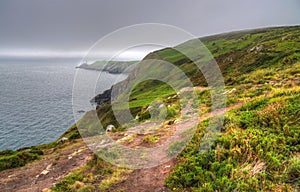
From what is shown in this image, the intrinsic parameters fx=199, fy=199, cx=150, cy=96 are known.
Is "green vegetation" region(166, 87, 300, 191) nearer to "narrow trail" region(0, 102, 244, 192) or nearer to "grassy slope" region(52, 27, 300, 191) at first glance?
"grassy slope" region(52, 27, 300, 191)

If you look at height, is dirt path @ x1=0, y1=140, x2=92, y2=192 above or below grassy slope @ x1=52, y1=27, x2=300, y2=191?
below

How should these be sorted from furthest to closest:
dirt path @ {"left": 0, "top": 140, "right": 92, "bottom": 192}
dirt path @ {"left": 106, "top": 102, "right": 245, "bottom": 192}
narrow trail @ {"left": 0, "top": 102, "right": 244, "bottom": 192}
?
dirt path @ {"left": 0, "top": 140, "right": 92, "bottom": 192}
narrow trail @ {"left": 0, "top": 102, "right": 244, "bottom": 192}
dirt path @ {"left": 106, "top": 102, "right": 245, "bottom": 192}

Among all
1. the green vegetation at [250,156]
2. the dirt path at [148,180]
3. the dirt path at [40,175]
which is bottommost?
the dirt path at [40,175]

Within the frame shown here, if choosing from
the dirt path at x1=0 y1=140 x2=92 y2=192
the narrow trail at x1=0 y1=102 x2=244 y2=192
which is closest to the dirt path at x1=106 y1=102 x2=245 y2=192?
the narrow trail at x1=0 y1=102 x2=244 y2=192

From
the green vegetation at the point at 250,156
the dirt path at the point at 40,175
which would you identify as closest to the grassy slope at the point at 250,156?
the green vegetation at the point at 250,156

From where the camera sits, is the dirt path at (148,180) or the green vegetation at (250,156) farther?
the dirt path at (148,180)

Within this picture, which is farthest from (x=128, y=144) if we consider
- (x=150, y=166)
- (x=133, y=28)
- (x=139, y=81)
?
(x=139, y=81)

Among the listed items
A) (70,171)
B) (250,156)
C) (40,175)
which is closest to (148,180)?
(250,156)

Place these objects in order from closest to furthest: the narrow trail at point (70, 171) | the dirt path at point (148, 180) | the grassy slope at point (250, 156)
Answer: the grassy slope at point (250, 156)
the dirt path at point (148, 180)
the narrow trail at point (70, 171)

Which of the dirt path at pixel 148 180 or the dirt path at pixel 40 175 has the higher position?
the dirt path at pixel 148 180

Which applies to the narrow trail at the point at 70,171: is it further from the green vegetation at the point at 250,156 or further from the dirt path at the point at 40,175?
the green vegetation at the point at 250,156

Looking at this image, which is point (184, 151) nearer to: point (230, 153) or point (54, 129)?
point (230, 153)

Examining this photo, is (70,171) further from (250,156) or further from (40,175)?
(250,156)

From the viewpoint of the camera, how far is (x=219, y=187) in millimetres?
6355
